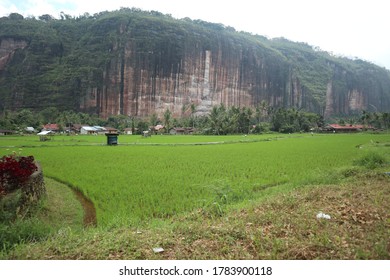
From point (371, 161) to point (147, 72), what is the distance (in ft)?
254

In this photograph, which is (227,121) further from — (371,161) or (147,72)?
(371,161)

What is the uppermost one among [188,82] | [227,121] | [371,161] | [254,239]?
[188,82]

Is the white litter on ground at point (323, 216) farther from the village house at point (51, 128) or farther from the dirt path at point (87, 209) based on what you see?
the village house at point (51, 128)

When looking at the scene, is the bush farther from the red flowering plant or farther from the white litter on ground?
the red flowering plant

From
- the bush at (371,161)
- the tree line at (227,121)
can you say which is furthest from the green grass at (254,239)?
the tree line at (227,121)

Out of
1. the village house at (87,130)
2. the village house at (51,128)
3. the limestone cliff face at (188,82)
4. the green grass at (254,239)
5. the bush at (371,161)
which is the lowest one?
the village house at (87,130)

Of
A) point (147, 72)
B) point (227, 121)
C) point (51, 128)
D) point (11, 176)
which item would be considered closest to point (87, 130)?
point (51, 128)

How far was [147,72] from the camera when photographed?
8056 centimetres

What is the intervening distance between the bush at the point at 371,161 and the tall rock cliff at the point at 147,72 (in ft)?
210

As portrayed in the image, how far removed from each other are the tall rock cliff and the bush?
64.0 meters

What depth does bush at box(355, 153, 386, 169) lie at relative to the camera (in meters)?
9.48

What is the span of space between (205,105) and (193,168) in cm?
7887

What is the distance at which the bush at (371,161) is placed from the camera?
31.1ft

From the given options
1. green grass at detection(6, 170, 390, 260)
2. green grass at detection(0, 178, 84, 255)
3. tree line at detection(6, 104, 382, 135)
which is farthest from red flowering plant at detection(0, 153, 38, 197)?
tree line at detection(6, 104, 382, 135)
